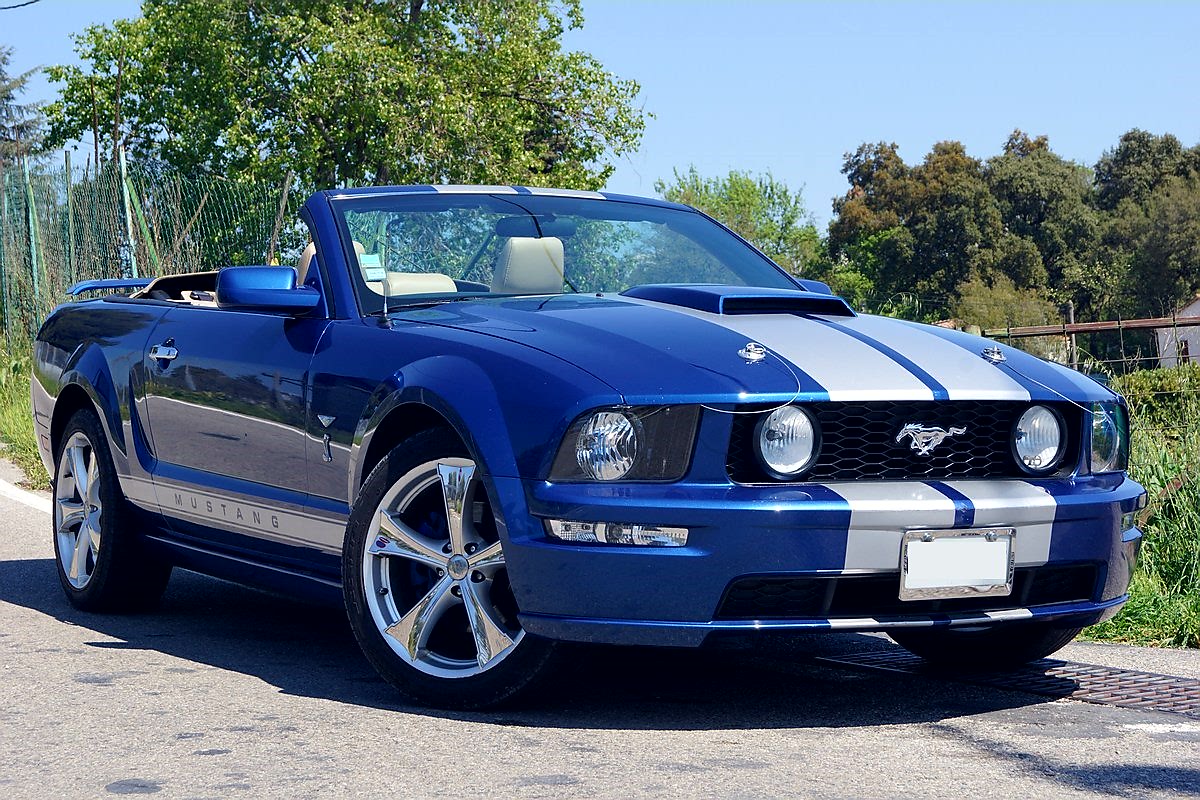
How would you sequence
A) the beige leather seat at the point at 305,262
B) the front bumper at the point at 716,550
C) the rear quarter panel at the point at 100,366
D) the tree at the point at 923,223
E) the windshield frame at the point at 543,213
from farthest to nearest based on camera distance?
1. the tree at the point at 923,223
2. the rear quarter panel at the point at 100,366
3. the beige leather seat at the point at 305,262
4. the windshield frame at the point at 543,213
5. the front bumper at the point at 716,550

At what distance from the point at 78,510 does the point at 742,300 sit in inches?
118

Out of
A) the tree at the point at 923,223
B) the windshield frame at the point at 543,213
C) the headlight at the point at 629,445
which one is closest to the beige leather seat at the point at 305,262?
the windshield frame at the point at 543,213

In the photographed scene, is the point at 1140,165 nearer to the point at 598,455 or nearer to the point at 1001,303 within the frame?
the point at 1001,303

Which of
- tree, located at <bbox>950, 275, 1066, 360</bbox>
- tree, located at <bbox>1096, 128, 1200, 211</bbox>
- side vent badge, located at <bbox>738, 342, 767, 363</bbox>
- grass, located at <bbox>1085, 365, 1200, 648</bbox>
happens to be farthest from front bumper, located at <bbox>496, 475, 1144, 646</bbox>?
tree, located at <bbox>1096, 128, 1200, 211</bbox>

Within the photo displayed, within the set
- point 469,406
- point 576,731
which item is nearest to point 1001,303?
point 469,406

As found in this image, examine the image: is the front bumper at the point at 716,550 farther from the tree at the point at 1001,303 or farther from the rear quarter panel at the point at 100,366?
the tree at the point at 1001,303

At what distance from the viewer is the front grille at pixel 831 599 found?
3.91m

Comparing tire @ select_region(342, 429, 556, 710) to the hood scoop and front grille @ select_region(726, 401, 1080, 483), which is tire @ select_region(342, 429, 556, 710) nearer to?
front grille @ select_region(726, 401, 1080, 483)

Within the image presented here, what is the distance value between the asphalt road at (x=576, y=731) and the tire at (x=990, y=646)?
0.65ft

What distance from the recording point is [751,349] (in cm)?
412

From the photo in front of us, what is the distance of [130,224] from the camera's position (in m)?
14.5

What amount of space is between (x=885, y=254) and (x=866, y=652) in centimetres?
7012

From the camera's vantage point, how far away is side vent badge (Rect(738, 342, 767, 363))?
4086 millimetres

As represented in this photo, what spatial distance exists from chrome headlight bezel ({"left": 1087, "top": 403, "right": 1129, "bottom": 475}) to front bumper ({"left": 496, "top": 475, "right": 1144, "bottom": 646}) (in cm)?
39
